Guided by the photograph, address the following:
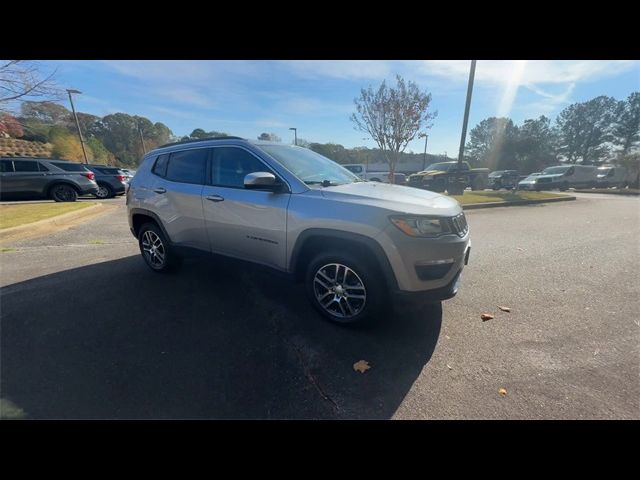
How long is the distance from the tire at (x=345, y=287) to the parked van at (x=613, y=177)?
33647mm

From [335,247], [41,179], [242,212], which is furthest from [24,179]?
[335,247]

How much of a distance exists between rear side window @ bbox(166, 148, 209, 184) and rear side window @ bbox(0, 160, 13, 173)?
12178mm

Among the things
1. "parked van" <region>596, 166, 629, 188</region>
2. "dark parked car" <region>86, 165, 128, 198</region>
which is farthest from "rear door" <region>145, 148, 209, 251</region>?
"parked van" <region>596, 166, 629, 188</region>

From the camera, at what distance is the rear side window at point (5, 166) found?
1062 cm

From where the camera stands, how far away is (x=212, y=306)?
3207mm

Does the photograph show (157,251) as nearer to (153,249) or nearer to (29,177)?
(153,249)

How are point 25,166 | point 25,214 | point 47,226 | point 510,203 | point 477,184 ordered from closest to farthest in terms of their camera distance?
point 47,226 → point 25,214 → point 25,166 → point 510,203 → point 477,184

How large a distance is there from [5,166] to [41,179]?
1.26 m

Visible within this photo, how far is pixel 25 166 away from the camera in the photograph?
10922 millimetres

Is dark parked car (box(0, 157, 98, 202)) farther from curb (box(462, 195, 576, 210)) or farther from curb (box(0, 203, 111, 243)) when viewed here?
curb (box(462, 195, 576, 210))

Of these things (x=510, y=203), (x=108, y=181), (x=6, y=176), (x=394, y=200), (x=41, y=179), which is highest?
(x=394, y=200)

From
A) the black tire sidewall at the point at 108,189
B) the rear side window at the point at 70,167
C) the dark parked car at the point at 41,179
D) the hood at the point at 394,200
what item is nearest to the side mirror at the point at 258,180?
the hood at the point at 394,200

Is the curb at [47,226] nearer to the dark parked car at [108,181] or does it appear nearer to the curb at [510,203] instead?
the dark parked car at [108,181]
